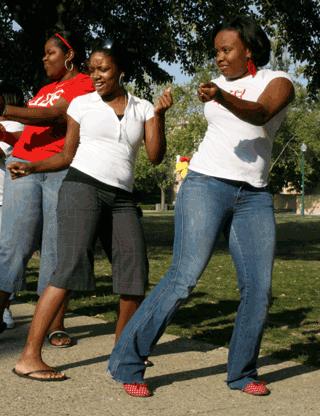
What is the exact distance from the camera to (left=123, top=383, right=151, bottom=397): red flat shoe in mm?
3880

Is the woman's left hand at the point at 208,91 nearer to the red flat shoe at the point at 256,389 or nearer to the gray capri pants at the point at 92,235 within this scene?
the gray capri pants at the point at 92,235

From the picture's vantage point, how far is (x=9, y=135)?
17.7ft

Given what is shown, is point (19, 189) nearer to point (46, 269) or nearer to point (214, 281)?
point (46, 269)

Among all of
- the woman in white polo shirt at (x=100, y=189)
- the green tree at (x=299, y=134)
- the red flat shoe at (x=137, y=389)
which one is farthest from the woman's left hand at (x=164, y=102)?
the green tree at (x=299, y=134)

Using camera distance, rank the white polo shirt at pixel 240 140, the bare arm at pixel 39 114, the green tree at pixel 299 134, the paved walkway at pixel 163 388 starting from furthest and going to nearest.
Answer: the green tree at pixel 299 134 → the bare arm at pixel 39 114 → the white polo shirt at pixel 240 140 → the paved walkway at pixel 163 388

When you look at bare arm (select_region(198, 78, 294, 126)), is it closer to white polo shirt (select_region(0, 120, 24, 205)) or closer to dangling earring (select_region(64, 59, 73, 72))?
dangling earring (select_region(64, 59, 73, 72))

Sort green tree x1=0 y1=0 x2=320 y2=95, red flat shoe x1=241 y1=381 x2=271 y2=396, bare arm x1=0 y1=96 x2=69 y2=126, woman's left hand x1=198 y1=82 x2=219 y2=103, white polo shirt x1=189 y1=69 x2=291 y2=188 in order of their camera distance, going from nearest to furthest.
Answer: woman's left hand x1=198 y1=82 x2=219 y2=103 < white polo shirt x1=189 y1=69 x2=291 y2=188 < red flat shoe x1=241 y1=381 x2=271 y2=396 < bare arm x1=0 y1=96 x2=69 y2=126 < green tree x1=0 y1=0 x2=320 y2=95

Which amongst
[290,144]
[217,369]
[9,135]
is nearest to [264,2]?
[9,135]

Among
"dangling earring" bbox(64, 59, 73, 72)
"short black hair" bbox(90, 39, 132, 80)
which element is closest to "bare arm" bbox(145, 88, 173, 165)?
"short black hair" bbox(90, 39, 132, 80)

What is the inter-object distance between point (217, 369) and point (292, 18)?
1287 centimetres

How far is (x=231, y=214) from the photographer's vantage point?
3.94 m

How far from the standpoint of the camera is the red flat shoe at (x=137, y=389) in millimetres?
3880

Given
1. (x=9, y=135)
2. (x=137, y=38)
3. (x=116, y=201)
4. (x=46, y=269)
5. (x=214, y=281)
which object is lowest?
(x=214, y=281)

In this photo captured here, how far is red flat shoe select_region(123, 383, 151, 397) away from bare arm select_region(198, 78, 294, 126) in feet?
4.49
